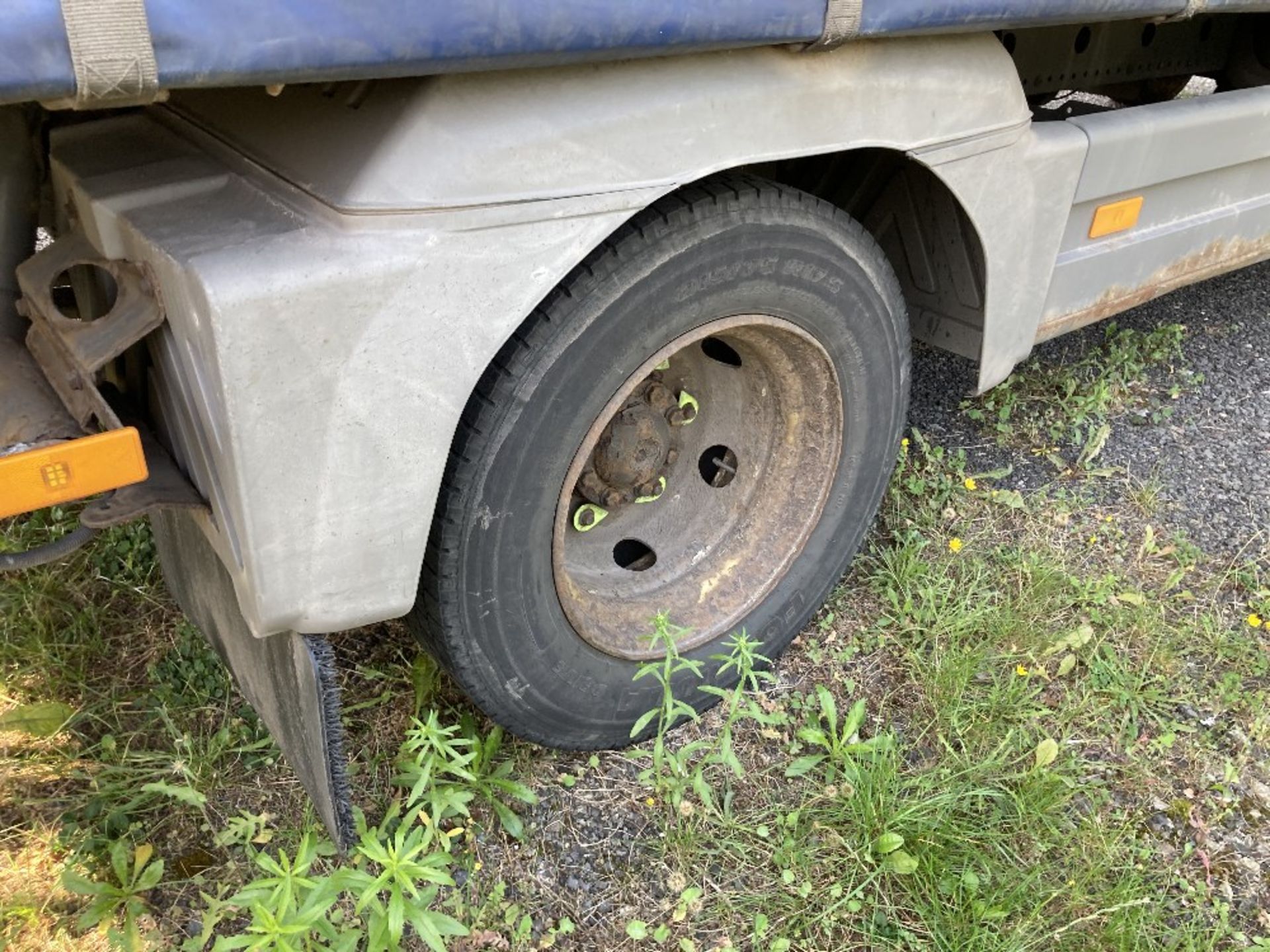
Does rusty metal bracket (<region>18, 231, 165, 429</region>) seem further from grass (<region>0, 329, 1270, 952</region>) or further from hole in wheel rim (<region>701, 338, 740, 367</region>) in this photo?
hole in wheel rim (<region>701, 338, 740, 367</region>)

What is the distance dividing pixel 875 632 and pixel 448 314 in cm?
137

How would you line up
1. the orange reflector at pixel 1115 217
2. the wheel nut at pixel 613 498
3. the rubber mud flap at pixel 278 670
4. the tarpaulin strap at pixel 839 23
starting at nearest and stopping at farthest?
the tarpaulin strap at pixel 839 23 < the rubber mud flap at pixel 278 670 < the wheel nut at pixel 613 498 < the orange reflector at pixel 1115 217

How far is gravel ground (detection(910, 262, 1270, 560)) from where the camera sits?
260 centimetres

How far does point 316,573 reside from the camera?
4.28 feet

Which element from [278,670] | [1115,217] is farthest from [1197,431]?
[278,670]

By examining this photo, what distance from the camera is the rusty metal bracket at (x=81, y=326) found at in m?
1.22

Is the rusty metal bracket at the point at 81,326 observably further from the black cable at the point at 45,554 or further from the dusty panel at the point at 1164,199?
the dusty panel at the point at 1164,199

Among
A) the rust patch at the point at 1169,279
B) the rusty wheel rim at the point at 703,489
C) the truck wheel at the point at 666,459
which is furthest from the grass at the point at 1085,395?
the rusty wheel rim at the point at 703,489

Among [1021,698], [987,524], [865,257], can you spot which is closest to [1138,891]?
[1021,698]

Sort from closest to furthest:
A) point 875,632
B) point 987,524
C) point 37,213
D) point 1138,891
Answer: point 37,213 < point 1138,891 < point 875,632 < point 987,524

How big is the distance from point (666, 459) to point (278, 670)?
86 centimetres

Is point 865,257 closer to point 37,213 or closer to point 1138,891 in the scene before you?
point 1138,891

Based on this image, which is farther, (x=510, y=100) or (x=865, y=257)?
(x=865, y=257)

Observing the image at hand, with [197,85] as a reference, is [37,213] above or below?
below
